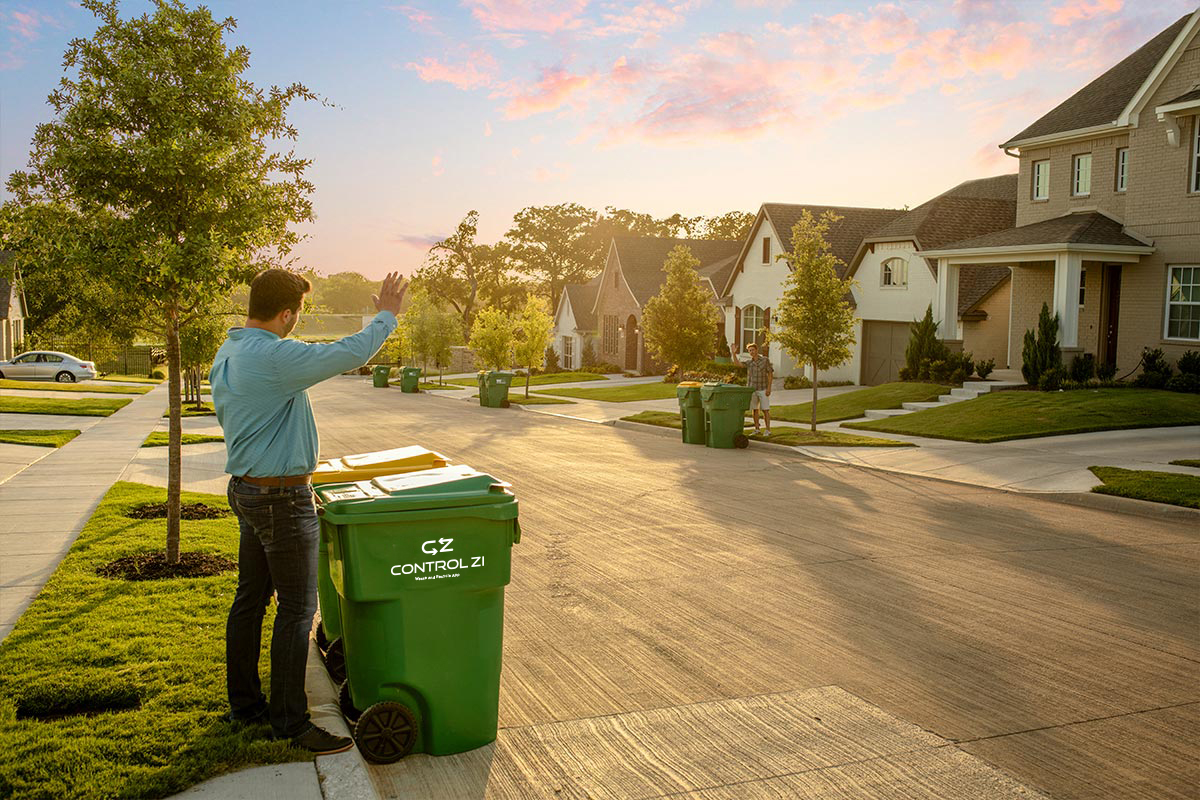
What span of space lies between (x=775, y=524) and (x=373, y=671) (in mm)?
6990

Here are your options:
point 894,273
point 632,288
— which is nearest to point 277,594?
point 894,273

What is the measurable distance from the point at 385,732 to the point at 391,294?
2.23 metres

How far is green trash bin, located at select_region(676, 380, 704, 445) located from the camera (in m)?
20.1

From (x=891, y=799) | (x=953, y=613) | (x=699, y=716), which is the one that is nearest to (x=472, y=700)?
(x=699, y=716)

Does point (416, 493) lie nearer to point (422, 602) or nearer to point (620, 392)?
point (422, 602)

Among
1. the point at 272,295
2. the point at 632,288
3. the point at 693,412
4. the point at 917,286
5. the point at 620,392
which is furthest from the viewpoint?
the point at 632,288

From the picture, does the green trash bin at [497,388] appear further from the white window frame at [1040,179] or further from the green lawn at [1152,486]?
the green lawn at [1152,486]

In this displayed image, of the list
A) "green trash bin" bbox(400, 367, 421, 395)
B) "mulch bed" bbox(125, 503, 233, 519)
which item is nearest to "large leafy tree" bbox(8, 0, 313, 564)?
"mulch bed" bbox(125, 503, 233, 519)

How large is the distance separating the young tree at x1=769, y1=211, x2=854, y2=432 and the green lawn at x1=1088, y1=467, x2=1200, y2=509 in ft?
23.9

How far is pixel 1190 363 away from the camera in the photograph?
71.3 ft

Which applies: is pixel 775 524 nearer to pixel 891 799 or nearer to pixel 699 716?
pixel 699 716

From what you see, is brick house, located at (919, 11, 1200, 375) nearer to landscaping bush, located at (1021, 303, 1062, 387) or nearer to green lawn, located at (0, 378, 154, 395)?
landscaping bush, located at (1021, 303, 1062, 387)

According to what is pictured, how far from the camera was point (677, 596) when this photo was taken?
778cm

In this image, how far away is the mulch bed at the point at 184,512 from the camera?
1046cm
